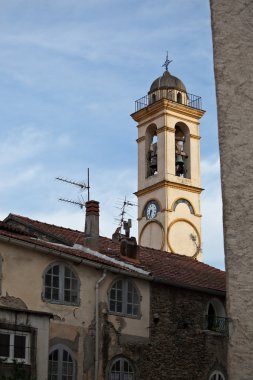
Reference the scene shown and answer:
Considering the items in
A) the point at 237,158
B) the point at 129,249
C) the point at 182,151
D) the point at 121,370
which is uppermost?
the point at 182,151

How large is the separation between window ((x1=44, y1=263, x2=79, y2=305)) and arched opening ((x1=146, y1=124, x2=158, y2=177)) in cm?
3109

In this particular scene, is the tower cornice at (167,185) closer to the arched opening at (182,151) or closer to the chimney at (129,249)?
the arched opening at (182,151)

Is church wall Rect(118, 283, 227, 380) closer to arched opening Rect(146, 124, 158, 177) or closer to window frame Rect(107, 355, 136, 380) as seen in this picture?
window frame Rect(107, 355, 136, 380)

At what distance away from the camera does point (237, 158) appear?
19719 mm

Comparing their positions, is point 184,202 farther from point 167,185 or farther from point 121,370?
point 121,370

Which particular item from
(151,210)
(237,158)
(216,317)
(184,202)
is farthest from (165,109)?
(237,158)

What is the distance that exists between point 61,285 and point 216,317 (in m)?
6.66

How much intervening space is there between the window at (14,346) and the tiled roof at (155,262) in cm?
414

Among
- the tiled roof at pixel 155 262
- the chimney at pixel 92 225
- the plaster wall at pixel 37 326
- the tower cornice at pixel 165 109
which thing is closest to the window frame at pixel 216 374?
the tiled roof at pixel 155 262

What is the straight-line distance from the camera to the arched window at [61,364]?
22453 mm

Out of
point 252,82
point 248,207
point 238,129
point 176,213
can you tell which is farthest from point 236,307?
point 176,213

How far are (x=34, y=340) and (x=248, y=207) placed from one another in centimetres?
654

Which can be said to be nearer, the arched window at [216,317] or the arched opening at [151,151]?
the arched window at [216,317]

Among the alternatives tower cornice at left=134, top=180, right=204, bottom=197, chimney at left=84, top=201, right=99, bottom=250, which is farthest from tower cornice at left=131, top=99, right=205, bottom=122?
chimney at left=84, top=201, right=99, bottom=250
